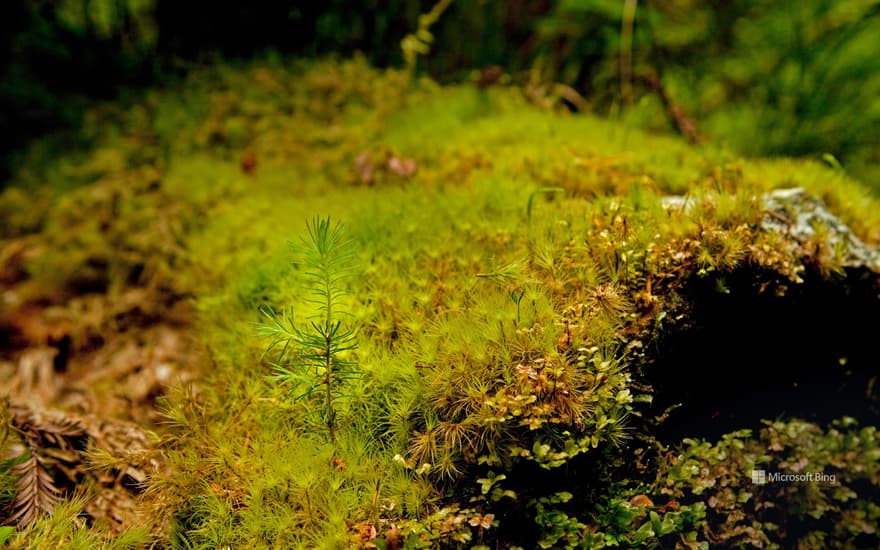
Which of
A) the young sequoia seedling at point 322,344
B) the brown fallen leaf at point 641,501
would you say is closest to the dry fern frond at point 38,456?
the young sequoia seedling at point 322,344

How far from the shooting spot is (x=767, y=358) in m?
2.69

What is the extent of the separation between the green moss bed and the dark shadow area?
0.04 ft

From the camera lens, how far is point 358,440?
2049 millimetres

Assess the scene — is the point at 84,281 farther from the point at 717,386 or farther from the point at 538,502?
the point at 717,386

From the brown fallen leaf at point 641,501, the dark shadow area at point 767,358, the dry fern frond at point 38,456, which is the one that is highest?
the dark shadow area at point 767,358

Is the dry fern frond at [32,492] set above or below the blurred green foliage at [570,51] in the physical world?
below

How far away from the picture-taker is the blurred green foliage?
3947 millimetres

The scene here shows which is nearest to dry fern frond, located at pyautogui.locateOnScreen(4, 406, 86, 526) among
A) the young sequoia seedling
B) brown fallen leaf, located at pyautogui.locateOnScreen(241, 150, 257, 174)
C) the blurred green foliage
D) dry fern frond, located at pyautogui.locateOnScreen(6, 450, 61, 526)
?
dry fern frond, located at pyautogui.locateOnScreen(6, 450, 61, 526)

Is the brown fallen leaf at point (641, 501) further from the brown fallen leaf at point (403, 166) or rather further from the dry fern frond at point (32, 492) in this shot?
the brown fallen leaf at point (403, 166)

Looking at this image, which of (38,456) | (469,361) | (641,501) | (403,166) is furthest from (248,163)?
(641,501)

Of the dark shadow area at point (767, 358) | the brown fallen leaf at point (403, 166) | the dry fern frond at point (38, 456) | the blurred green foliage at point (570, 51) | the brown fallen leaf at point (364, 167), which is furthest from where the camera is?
the blurred green foliage at point (570, 51)

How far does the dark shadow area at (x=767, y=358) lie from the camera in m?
2.40

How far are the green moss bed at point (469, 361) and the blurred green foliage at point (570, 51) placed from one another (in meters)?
0.96

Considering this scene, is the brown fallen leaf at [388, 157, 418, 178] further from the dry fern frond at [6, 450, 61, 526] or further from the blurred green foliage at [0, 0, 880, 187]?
the dry fern frond at [6, 450, 61, 526]
